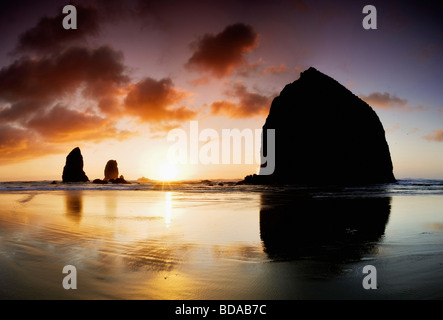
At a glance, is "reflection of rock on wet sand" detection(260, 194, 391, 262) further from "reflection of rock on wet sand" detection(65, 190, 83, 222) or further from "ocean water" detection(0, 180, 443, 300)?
"reflection of rock on wet sand" detection(65, 190, 83, 222)

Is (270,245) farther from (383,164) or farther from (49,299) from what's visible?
(383,164)

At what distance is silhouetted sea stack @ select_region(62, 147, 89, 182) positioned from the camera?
11381cm

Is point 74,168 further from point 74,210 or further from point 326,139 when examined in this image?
point 74,210

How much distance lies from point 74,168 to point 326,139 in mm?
108077

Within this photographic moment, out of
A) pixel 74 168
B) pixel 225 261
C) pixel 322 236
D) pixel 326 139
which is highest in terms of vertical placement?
pixel 326 139

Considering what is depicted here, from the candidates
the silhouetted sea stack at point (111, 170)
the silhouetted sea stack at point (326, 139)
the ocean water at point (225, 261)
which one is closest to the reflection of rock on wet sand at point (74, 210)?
the ocean water at point (225, 261)

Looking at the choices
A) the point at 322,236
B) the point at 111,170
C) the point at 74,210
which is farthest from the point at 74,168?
the point at 322,236

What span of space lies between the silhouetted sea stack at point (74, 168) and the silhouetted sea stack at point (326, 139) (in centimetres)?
8654

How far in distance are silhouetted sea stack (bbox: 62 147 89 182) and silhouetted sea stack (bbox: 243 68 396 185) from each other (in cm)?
8654

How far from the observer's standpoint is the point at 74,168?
378ft

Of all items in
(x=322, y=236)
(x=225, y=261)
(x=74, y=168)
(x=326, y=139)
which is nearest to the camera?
(x=225, y=261)
